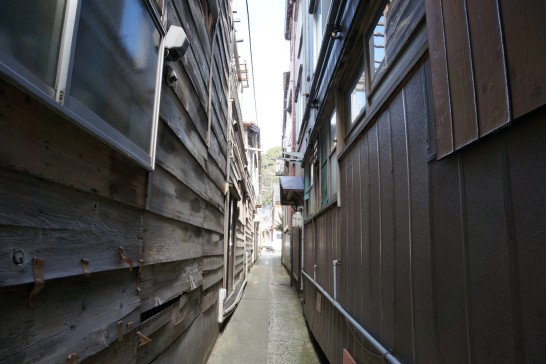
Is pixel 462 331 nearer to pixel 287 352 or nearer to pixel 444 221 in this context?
pixel 444 221

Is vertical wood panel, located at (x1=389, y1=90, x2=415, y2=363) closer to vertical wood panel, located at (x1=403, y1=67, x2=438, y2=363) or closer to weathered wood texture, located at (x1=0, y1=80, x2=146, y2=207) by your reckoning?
vertical wood panel, located at (x1=403, y1=67, x2=438, y2=363)

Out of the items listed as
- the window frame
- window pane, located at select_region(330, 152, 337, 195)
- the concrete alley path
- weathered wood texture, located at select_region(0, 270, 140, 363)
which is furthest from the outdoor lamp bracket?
the concrete alley path

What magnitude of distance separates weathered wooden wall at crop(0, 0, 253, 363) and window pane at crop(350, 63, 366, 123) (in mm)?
1632

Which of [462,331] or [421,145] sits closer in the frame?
[462,331]

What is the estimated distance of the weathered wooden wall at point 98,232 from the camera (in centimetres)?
100

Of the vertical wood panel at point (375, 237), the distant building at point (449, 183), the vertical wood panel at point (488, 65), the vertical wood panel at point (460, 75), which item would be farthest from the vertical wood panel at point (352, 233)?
the vertical wood panel at point (488, 65)

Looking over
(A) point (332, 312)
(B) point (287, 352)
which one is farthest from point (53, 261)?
(B) point (287, 352)

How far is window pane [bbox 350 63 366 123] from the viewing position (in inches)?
129

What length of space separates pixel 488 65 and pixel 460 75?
175 mm

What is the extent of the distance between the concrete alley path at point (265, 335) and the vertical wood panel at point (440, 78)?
13.8ft

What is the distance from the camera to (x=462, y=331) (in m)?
1.33

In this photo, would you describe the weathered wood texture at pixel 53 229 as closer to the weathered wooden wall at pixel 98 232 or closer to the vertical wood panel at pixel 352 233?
the weathered wooden wall at pixel 98 232

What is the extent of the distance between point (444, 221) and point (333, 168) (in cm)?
297

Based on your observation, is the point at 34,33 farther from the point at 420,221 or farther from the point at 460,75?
the point at 420,221
